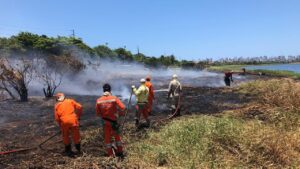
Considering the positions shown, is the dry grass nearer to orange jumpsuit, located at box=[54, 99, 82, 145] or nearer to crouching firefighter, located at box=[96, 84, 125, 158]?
crouching firefighter, located at box=[96, 84, 125, 158]

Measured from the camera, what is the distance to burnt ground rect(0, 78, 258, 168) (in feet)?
31.1

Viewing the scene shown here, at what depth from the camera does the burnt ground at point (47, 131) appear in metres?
9.47

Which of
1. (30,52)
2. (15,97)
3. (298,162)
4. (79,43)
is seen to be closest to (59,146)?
(298,162)

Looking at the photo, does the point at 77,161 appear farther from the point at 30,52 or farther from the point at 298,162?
the point at 30,52

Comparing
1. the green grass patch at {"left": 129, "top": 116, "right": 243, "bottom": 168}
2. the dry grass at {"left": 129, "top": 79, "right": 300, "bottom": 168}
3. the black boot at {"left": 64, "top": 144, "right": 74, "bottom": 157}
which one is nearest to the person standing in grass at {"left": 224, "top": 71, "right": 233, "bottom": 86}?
the dry grass at {"left": 129, "top": 79, "right": 300, "bottom": 168}

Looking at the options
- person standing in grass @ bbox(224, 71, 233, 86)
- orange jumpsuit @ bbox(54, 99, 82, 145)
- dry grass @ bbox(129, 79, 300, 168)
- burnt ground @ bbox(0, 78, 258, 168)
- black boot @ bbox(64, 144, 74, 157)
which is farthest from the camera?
person standing in grass @ bbox(224, 71, 233, 86)

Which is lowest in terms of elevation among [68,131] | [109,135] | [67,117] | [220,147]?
[220,147]

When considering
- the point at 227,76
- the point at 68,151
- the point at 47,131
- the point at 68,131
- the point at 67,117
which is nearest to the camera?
the point at 67,117

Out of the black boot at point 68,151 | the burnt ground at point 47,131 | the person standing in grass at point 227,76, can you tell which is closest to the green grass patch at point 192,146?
the burnt ground at point 47,131

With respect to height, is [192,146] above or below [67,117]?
below

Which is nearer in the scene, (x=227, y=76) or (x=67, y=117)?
(x=67, y=117)

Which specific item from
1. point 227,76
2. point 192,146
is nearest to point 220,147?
point 192,146

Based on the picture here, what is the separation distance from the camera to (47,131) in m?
14.2

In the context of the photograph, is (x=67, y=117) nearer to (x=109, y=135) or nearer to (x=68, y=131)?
(x=68, y=131)
